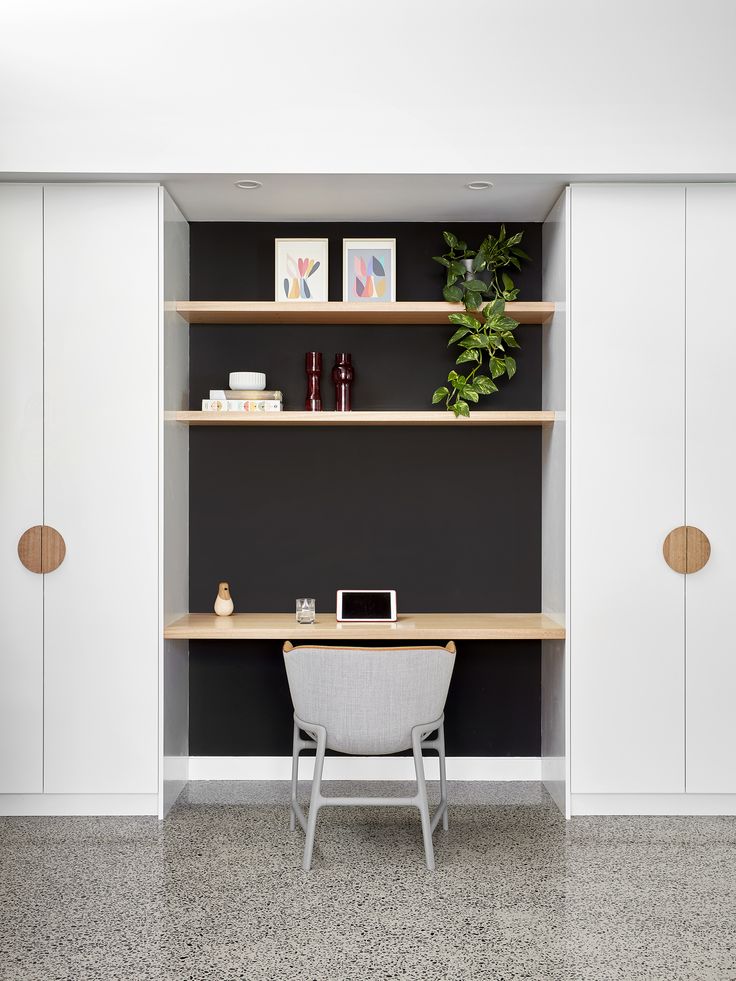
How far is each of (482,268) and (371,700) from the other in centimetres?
201

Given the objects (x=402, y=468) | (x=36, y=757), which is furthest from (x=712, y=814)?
(x=36, y=757)

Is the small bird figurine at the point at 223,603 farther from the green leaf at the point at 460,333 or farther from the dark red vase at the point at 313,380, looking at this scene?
the green leaf at the point at 460,333

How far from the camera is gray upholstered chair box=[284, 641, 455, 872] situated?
9.93ft

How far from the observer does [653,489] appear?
360 cm

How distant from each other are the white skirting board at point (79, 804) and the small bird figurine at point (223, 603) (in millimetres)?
839

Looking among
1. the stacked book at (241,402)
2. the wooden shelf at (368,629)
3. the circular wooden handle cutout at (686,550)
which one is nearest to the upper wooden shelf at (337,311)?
the stacked book at (241,402)

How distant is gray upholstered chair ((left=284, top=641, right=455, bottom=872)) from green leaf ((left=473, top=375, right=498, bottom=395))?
1288 millimetres

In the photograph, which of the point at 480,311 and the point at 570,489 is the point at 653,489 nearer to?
the point at 570,489

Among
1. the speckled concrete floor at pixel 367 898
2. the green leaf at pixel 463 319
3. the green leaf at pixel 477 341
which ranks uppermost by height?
the green leaf at pixel 463 319

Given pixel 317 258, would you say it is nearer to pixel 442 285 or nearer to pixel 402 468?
pixel 442 285

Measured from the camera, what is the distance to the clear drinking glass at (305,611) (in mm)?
3768

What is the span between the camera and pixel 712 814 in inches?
143

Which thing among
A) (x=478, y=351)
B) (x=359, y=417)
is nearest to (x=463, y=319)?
(x=478, y=351)

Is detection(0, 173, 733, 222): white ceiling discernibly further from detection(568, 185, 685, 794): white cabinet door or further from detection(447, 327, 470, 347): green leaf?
detection(447, 327, 470, 347): green leaf
